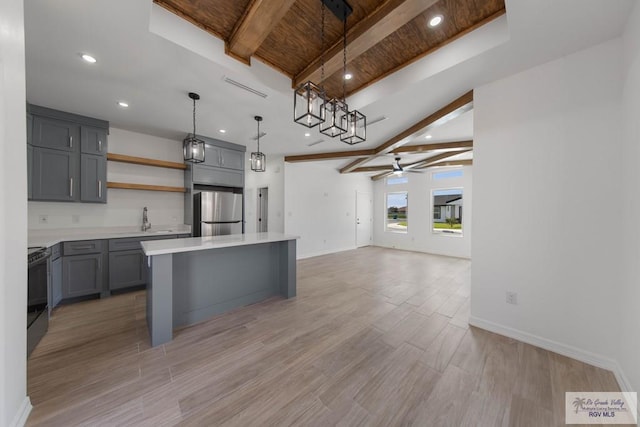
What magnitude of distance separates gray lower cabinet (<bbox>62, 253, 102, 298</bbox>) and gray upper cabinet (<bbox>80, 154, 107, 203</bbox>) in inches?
36.0

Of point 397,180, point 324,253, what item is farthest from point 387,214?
point 324,253

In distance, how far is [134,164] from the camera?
4.01 metres

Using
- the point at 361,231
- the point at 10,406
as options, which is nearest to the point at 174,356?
the point at 10,406

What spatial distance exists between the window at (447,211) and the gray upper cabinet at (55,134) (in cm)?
798

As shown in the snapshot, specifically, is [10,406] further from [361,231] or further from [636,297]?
[361,231]

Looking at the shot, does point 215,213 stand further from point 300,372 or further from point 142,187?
point 300,372

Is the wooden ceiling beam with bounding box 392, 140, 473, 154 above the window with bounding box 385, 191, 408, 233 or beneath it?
above

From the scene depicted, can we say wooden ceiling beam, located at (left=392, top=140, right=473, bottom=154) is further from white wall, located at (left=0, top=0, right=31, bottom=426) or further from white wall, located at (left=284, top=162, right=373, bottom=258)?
white wall, located at (left=0, top=0, right=31, bottom=426)

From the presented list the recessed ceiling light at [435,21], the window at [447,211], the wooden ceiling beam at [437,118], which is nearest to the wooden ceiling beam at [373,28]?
the recessed ceiling light at [435,21]

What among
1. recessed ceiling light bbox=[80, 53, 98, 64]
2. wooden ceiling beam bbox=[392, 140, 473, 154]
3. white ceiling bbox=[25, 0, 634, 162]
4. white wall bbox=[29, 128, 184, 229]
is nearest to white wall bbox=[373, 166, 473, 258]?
wooden ceiling beam bbox=[392, 140, 473, 154]

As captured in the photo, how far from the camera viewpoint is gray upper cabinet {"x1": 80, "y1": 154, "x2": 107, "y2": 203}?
3344 millimetres

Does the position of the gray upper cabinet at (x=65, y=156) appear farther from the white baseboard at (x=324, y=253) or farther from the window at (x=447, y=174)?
the window at (x=447, y=174)

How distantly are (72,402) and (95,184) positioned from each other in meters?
3.14

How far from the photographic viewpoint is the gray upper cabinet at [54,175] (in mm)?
3012
